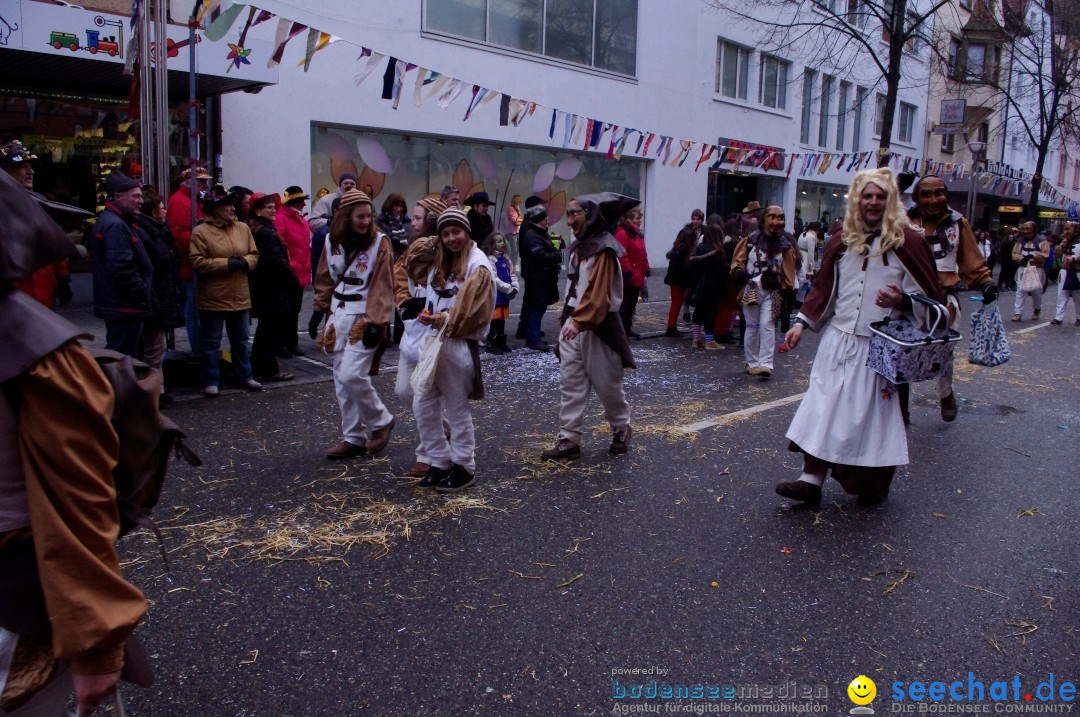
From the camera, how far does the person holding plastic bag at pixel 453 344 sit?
5.05 m

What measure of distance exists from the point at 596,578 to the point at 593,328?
212 cm

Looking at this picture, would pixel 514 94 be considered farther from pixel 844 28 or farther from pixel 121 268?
pixel 121 268

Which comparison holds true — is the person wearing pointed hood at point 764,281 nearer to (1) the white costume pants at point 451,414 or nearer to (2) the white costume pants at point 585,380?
(2) the white costume pants at point 585,380

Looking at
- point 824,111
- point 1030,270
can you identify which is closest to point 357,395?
point 1030,270

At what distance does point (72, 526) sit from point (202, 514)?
3.18 metres

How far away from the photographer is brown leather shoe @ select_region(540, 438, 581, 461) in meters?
5.79

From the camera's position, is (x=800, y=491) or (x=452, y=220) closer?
(x=800, y=491)

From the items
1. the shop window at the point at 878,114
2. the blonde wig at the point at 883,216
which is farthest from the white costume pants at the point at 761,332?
the shop window at the point at 878,114

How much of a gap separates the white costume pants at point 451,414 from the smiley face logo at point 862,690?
2671 mm

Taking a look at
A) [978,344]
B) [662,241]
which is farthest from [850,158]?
[978,344]

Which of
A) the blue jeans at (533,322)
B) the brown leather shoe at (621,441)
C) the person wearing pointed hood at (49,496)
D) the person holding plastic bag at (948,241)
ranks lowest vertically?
the brown leather shoe at (621,441)

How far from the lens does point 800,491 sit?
4.91 metres

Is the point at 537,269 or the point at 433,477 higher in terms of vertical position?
the point at 537,269

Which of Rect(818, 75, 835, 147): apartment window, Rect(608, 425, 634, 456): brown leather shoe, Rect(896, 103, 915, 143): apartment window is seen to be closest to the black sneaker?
Rect(608, 425, 634, 456): brown leather shoe
